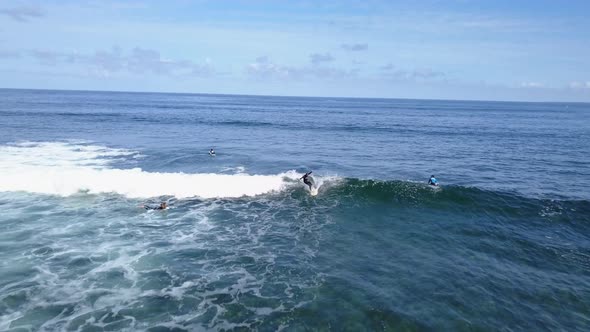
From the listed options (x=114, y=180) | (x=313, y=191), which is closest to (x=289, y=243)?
(x=313, y=191)

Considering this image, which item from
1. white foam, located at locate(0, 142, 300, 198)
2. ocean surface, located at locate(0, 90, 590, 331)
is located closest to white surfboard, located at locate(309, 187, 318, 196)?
ocean surface, located at locate(0, 90, 590, 331)

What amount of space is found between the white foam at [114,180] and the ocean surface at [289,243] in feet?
0.57

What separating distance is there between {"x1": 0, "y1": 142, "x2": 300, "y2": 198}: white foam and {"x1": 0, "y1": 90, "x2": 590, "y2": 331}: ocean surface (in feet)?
0.57

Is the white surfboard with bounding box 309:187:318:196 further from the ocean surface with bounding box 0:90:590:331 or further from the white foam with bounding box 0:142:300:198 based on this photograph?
the white foam with bounding box 0:142:300:198

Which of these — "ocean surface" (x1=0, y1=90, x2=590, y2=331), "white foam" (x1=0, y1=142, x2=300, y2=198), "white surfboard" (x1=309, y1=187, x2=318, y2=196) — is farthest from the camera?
"white surfboard" (x1=309, y1=187, x2=318, y2=196)

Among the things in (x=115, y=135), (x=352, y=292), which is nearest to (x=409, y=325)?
(x=352, y=292)

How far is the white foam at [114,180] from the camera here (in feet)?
104

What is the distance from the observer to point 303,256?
70.1ft

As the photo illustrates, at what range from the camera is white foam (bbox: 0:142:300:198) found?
31.7 metres

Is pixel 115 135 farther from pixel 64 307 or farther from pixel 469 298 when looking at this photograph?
pixel 469 298

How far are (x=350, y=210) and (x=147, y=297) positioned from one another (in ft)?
55.5

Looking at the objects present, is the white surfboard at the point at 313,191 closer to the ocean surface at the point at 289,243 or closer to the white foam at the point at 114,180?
the ocean surface at the point at 289,243

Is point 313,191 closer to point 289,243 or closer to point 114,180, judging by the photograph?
point 289,243

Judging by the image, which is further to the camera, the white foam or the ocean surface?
the white foam
